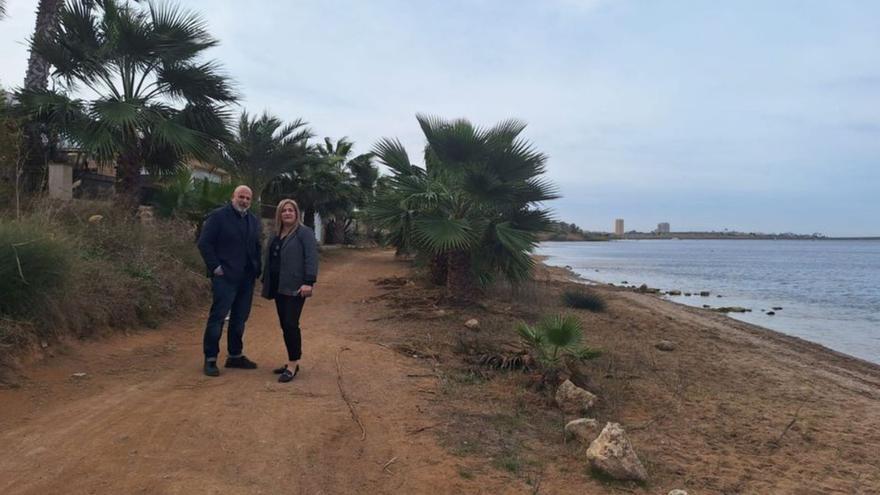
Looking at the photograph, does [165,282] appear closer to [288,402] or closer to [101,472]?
[288,402]

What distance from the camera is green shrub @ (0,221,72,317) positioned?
5438 mm

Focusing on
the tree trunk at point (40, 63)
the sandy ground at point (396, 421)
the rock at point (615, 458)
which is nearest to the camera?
the sandy ground at point (396, 421)

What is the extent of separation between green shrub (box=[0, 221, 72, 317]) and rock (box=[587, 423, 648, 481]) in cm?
516

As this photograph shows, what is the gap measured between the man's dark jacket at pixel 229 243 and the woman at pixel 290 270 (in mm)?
188

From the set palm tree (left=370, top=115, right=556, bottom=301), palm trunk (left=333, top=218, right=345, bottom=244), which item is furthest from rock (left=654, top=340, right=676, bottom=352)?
palm trunk (left=333, top=218, right=345, bottom=244)

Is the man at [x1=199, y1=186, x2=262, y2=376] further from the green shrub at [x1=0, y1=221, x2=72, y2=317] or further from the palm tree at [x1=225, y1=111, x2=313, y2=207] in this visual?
the palm tree at [x1=225, y1=111, x2=313, y2=207]

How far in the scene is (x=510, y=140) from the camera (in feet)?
35.3

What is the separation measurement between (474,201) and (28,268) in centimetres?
675

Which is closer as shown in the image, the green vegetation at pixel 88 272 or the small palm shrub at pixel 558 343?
the green vegetation at pixel 88 272

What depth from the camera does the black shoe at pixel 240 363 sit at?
232 inches

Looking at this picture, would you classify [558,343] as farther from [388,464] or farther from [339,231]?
[339,231]

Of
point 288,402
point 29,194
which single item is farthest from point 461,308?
point 29,194

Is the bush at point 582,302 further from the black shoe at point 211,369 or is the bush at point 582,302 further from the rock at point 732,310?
the black shoe at point 211,369

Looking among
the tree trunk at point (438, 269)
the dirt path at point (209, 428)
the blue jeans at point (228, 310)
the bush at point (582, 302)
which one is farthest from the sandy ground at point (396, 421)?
the bush at point (582, 302)
